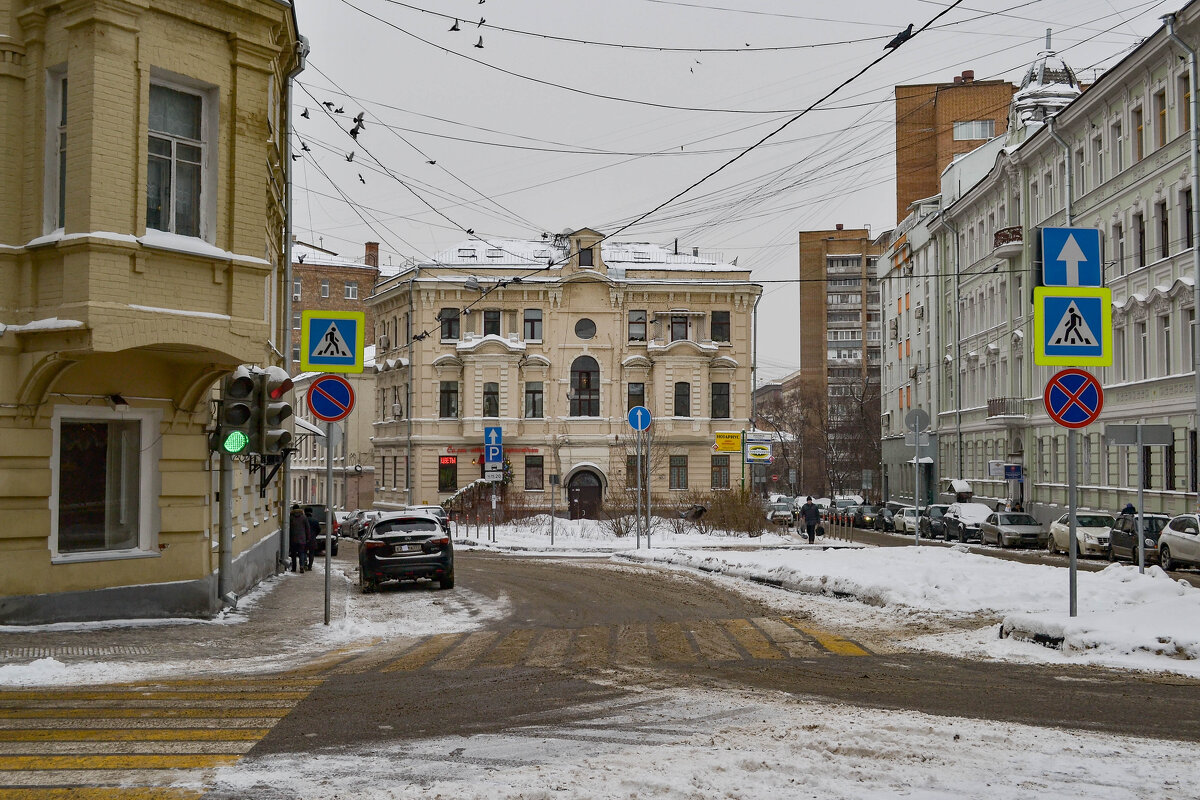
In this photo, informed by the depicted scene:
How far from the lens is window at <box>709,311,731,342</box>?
6384cm

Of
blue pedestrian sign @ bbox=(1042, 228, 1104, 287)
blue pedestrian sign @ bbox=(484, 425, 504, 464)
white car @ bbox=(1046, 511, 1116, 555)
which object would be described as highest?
blue pedestrian sign @ bbox=(1042, 228, 1104, 287)

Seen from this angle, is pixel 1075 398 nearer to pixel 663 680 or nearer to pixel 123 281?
pixel 663 680

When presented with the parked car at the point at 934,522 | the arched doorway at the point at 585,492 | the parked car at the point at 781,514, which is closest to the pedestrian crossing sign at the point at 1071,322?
the parked car at the point at 934,522

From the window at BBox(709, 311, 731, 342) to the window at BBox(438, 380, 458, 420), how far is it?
47.2 feet

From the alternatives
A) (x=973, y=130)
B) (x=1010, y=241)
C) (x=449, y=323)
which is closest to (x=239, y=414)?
(x=1010, y=241)

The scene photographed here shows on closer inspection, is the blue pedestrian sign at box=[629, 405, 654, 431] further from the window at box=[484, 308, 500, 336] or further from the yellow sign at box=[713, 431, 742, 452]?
the window at box=[484, 308, 500, 336]

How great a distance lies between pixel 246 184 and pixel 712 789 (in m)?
11.6

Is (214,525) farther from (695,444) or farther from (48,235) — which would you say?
(695,444)

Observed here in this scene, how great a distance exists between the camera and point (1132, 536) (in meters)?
30.9

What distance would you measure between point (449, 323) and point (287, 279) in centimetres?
3686

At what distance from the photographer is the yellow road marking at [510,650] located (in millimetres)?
11766

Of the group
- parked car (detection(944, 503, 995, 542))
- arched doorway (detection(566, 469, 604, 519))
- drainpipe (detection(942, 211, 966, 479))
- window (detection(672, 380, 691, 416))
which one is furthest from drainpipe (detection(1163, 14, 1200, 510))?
arched doorway (detection(566, 469, 604, 519))

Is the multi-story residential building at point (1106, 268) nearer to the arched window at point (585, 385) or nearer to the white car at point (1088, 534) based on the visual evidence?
the white car at point (1088, 534)

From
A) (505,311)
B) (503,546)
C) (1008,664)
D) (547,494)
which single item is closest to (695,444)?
(547,494)
